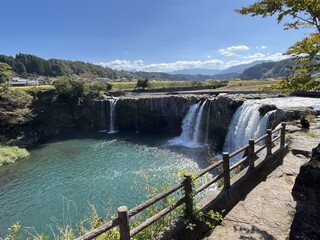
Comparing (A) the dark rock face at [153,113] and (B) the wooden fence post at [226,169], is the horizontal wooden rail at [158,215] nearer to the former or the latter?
(B) the wooden fence post at [226,169]

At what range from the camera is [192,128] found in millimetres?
30078

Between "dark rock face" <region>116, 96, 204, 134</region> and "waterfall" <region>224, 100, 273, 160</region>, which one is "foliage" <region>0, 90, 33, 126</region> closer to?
"dark rock face" <region>116, 96, 204, 134</region>

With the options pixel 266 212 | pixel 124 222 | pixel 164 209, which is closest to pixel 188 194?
pixel 164 209

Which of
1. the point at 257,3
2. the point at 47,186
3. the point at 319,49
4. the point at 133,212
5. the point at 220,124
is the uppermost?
the point at 257,3

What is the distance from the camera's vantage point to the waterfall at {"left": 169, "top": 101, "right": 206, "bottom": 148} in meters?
29.0

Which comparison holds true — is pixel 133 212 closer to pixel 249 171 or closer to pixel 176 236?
pixel 176 236

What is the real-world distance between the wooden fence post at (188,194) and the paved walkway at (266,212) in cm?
70

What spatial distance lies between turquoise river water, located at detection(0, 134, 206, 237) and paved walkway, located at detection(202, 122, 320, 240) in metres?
4.24

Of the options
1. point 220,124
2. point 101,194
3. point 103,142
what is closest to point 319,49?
point 101,194

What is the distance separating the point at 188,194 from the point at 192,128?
2457 centimetres

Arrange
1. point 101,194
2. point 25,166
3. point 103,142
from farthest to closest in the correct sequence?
point 103,142, point 25,166, point 101,194

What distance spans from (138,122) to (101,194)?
21.7 metres

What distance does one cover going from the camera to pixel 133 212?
462cm

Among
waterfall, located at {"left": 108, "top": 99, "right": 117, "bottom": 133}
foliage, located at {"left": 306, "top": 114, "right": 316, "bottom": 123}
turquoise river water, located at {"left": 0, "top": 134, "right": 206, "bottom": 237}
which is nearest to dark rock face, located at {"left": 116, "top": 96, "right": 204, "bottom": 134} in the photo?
waterfall, located at {"left": 108, "top": 99, "right": 117, "bottom": 133}
